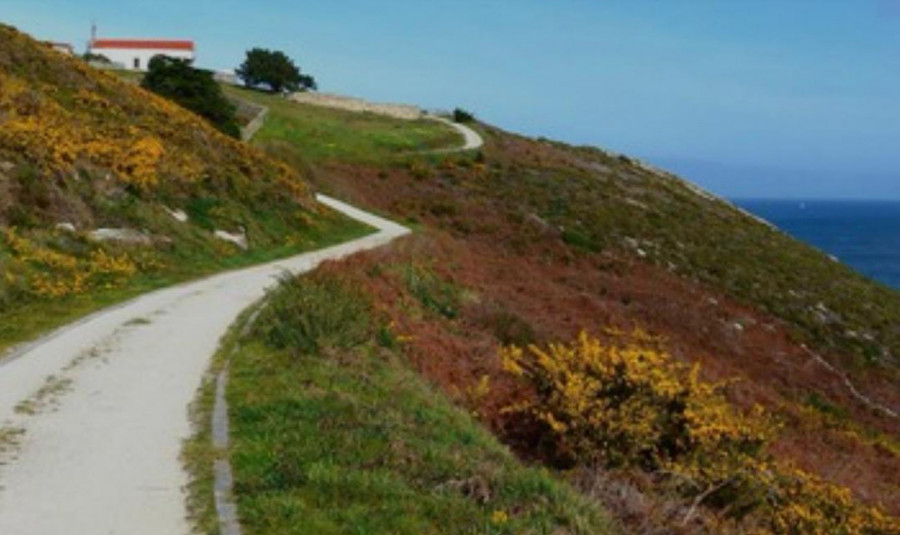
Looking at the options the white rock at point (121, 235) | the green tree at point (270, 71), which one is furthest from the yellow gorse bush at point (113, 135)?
the green tree at point (270, 71)

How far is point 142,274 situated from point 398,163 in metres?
38.4

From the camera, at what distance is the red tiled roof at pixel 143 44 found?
351ft

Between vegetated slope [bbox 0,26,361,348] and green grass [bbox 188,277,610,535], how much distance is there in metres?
5.67

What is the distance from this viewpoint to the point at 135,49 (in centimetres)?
10744

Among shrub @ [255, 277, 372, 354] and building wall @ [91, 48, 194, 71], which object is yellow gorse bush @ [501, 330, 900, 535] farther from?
building wall @ [91, 48, 194, 71]

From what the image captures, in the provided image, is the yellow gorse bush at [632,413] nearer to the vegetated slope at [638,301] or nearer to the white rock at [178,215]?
the vegetated slope at [638,301]

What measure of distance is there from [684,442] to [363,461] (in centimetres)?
573

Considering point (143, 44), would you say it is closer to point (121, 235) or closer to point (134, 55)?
point (134, 55)

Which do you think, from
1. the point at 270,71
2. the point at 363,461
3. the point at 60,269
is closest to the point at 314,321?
the point at 363,461

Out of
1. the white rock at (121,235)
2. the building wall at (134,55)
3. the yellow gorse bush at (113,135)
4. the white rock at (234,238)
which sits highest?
the building wall at (134,55)

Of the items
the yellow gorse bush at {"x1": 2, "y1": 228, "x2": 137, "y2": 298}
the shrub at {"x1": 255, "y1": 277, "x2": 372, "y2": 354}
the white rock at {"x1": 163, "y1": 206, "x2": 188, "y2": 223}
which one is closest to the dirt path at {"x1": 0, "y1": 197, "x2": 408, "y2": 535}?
the shrub at {"x1": 255, "y1": 277, "x2": 372, "y2": 354}

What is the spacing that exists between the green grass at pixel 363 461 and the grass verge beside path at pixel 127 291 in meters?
4.49

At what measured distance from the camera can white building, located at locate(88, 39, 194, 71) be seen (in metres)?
107

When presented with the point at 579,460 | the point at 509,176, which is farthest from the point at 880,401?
the point at 509,176
